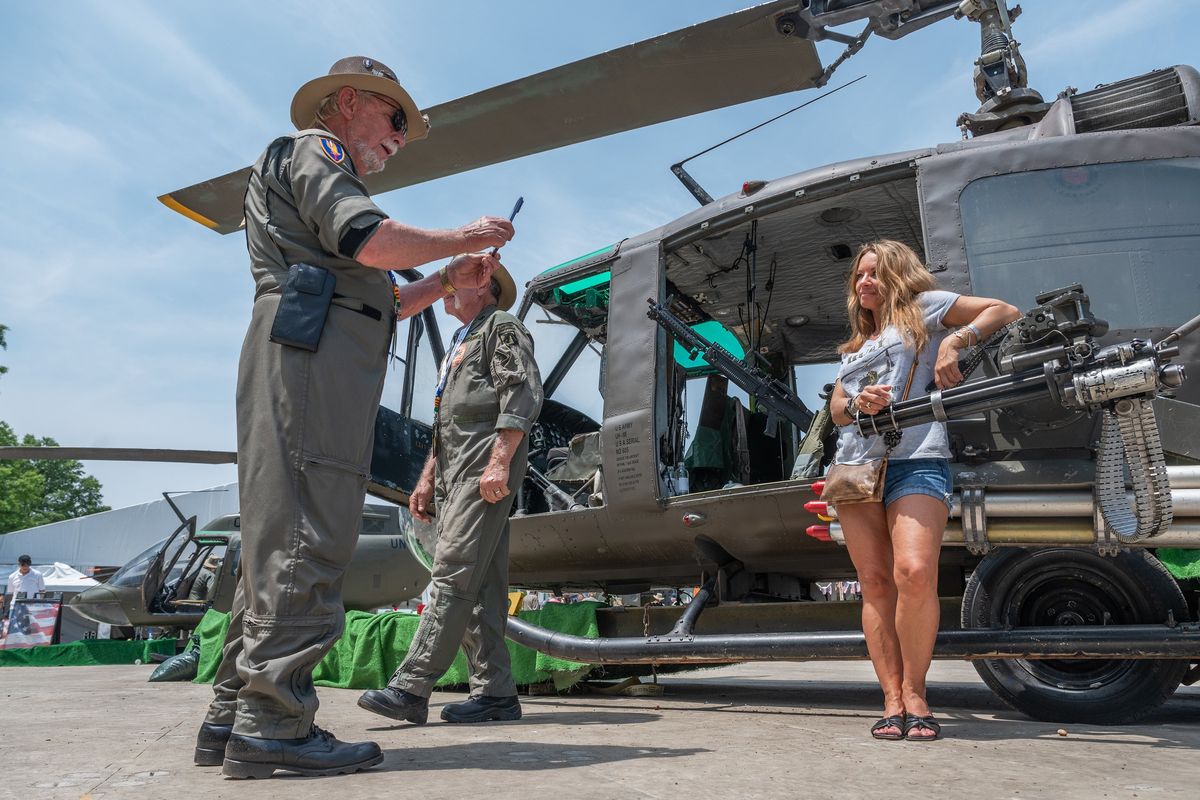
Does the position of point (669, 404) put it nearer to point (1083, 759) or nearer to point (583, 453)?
point (583, 453)

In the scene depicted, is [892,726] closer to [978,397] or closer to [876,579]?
[876,579]

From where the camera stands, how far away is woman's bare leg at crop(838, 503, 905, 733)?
2.92 metres

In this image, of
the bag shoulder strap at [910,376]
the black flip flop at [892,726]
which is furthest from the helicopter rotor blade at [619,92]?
the black flip flop at [892,726]

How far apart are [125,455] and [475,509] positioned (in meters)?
6.33

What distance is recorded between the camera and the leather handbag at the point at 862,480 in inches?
115

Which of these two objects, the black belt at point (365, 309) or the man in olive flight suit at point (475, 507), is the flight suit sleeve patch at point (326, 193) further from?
the man in olive flight suit at point (475, 507)

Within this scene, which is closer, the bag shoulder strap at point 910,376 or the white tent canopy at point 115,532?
the bag shoulder strap at point 910,376

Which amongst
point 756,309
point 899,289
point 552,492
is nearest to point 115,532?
point 552,492

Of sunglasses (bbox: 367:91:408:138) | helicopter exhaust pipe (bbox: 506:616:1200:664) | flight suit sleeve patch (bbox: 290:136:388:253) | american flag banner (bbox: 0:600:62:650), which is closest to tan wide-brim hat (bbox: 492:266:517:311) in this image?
sunglasses (bbox: 367:91:408:138)

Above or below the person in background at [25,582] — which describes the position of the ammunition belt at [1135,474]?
above

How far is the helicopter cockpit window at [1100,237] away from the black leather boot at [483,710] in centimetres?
257

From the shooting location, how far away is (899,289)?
312 centimetres

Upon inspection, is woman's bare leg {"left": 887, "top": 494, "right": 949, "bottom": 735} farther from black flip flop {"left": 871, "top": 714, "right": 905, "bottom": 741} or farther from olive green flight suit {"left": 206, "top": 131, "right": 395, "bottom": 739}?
olive green flight suit {"left": 206, "top": 131, "right": 395, "bottom": 739}

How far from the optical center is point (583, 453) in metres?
5.59
